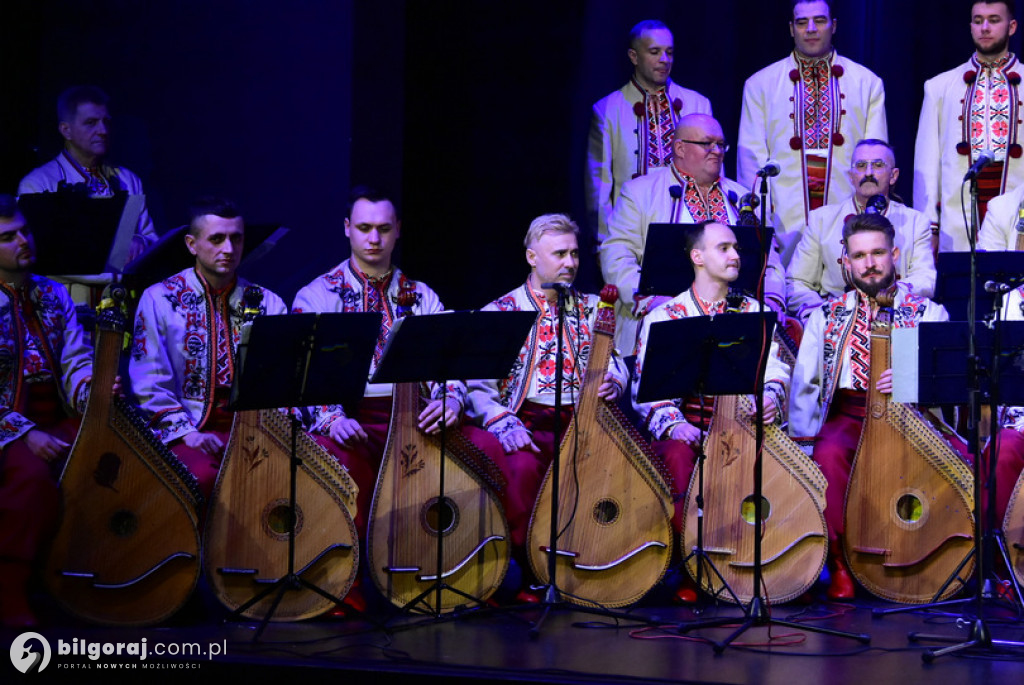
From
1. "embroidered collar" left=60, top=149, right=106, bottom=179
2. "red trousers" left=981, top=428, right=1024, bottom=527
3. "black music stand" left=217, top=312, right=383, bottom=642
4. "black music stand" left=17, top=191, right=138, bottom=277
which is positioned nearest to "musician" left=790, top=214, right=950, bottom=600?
"red trousers" left=981, top=428, right=1024, bottom=527

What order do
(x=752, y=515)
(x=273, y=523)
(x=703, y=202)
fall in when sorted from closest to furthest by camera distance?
(x=273, y=523)
(x=752, y=515)
(x=703, y=202)

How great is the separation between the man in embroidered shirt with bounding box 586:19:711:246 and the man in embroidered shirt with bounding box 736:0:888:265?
42 cm

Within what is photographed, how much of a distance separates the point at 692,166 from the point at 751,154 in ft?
2.53

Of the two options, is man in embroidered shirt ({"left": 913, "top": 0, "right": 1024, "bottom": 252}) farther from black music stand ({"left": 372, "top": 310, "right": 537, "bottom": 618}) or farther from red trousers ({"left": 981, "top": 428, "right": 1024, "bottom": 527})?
black music stand ({"left": 372, "top": 310, "right": 537, "bottom": 618})

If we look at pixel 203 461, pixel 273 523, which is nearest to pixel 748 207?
pixel 273 523

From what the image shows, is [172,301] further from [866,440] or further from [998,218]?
[998,218]

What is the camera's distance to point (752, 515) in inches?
216

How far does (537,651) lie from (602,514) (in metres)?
0.90

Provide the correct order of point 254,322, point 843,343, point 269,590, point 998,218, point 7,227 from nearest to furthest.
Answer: point 254,322, point 269,590, point 7,227, point 843,343, point 998,218

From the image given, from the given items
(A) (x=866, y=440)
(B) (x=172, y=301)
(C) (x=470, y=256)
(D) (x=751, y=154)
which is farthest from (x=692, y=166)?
(B) (x=172, y=301)

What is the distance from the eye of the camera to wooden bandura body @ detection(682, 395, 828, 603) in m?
5.42

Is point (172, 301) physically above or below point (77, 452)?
above

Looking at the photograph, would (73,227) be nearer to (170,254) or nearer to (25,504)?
(170,254)

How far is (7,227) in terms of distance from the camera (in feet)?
17.4
